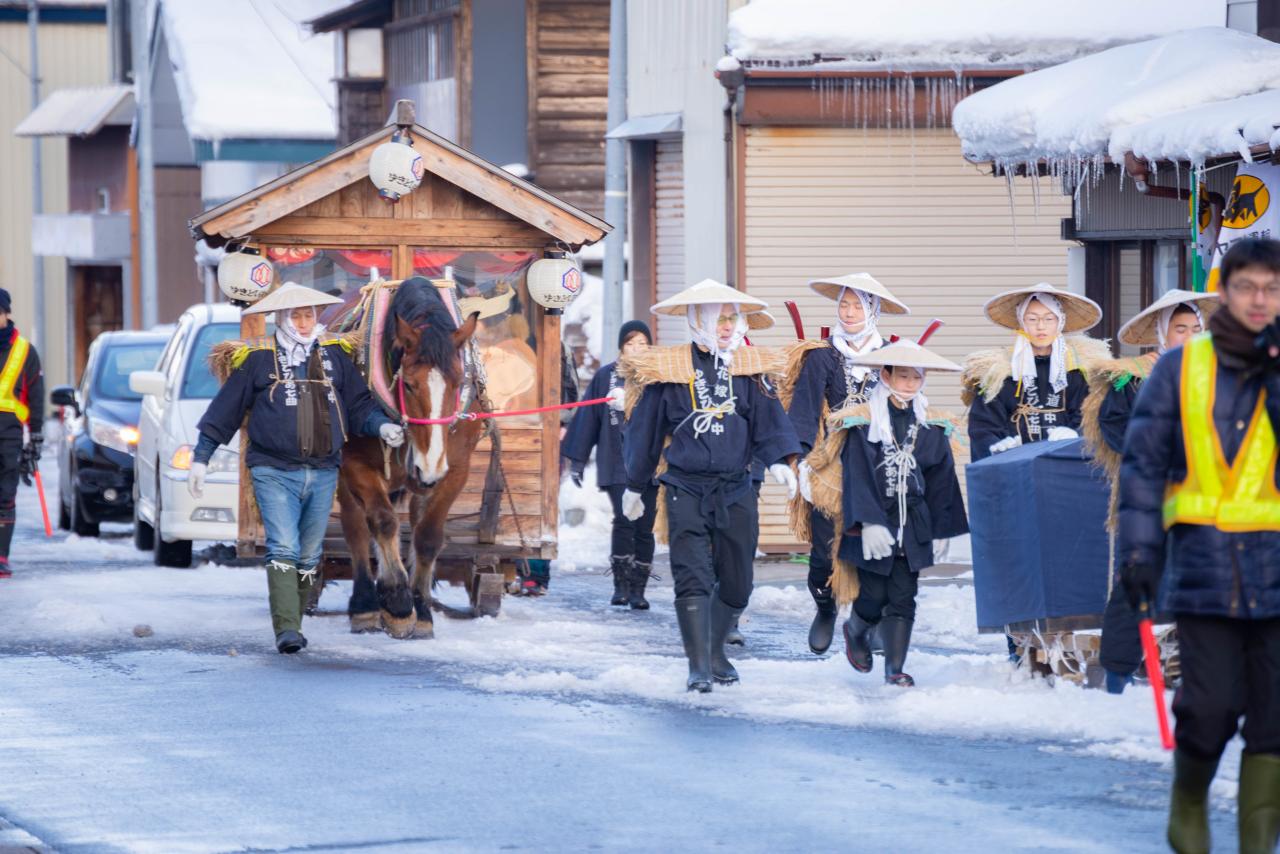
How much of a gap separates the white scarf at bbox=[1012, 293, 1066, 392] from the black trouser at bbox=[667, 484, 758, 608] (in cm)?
157

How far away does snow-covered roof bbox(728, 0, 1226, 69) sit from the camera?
17.1 meters

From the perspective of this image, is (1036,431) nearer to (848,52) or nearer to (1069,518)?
(1069,518)

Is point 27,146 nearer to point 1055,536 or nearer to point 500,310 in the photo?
point 500,310

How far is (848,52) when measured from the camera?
675 inches

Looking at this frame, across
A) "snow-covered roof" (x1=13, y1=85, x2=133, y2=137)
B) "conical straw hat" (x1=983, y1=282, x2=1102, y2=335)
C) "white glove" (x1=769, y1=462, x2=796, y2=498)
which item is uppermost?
"snow-covered roof" (x1=13, y1=85, x2=133, y2=137)

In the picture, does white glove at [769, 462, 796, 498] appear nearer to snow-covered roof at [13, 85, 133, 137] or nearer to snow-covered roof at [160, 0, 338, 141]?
snow-covered roof at [160, 0, 338, 141]

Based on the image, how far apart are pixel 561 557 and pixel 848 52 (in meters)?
4.55

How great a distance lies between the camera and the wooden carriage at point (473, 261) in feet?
42.2

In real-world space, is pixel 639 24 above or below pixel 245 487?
above

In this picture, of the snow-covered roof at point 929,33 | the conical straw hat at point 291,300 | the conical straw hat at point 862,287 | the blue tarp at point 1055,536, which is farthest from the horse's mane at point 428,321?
the snow-covered roof at point 929,33

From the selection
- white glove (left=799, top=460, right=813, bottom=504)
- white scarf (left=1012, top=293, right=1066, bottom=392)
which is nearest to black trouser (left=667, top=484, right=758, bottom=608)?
white glove (left=799, top=460, right=813, bottom=504)

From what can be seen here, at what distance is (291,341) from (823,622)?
3220 mm

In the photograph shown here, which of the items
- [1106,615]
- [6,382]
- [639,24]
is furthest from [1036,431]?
[639,24]

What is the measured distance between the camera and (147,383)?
52.6ft
